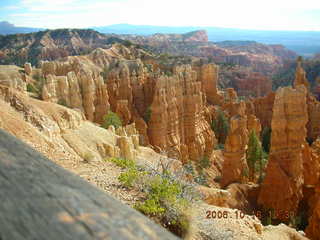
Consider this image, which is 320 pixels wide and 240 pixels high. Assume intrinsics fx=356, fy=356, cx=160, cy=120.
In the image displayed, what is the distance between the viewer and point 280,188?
17.7 meters

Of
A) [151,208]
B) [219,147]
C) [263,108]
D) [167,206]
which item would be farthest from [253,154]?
[151,208]

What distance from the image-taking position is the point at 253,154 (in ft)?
71.1

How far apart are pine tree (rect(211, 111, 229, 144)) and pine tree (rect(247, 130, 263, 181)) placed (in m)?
11.4

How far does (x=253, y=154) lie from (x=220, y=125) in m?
12.3

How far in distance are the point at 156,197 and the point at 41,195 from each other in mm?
4051

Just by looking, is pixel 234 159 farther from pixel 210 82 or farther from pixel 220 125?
pixel 210 82

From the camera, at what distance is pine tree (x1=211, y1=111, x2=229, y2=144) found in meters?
33.4

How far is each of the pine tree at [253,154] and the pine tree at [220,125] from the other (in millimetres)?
11399

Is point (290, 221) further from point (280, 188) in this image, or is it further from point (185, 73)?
point (185, 73)

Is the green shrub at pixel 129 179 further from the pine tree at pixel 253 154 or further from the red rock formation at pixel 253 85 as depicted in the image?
the red rock formation at pixel 253 85

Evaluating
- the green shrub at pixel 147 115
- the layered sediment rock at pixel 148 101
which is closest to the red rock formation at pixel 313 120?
the layered sediment rock at pixel 148 101

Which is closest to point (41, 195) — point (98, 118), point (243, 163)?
point (243, 163)

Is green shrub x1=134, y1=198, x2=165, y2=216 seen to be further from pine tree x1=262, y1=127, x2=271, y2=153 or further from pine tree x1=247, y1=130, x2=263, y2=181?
pine tree x1=262, y1=127, x2=271, y2=153

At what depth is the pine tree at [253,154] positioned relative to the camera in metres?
21.6
